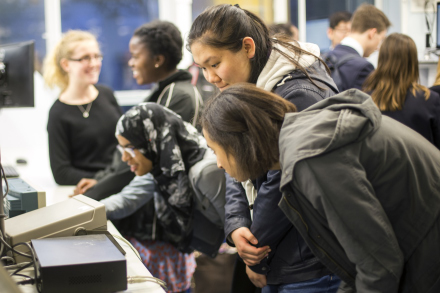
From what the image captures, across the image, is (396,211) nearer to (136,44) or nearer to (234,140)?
(234,140)

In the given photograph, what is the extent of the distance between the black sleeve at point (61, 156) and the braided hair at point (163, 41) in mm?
693

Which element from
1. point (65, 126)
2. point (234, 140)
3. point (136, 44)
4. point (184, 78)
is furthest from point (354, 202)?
point (65, 126)

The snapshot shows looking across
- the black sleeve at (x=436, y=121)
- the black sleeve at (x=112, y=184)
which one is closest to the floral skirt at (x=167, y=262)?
the black sleeve at (x=112, y=184)

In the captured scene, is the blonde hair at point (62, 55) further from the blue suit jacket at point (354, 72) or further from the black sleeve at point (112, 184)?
the blue suit jacket at point (354, 72)

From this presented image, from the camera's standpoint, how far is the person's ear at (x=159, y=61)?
104 inches

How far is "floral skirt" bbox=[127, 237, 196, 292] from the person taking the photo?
2170 millimetres

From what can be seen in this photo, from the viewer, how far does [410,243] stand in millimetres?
1154

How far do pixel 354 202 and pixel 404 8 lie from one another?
14.5 ft

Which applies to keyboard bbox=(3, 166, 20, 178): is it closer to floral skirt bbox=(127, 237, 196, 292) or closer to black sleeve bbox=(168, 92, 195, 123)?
floral skirt bbox=(127, 237, 196, 292)

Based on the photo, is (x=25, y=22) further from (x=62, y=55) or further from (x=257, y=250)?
(x=257, y=250)

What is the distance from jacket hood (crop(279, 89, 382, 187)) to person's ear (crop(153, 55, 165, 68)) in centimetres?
155

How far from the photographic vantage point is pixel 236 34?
1.60m

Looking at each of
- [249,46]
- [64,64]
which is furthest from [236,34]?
[64,64]

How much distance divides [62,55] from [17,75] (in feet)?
1.17
